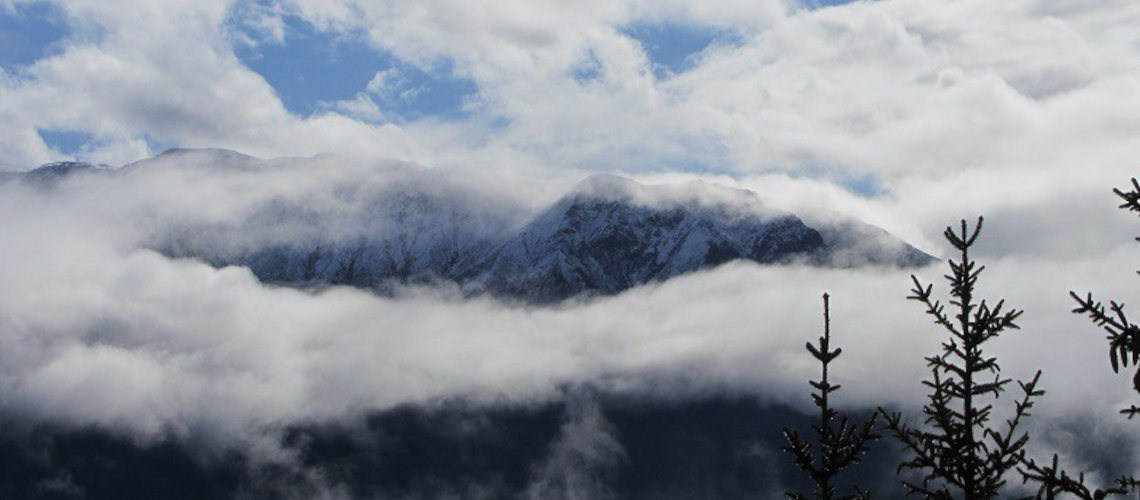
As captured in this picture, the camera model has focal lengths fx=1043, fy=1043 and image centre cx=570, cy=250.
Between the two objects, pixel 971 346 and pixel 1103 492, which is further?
pixel 971 346

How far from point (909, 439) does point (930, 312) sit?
262cm

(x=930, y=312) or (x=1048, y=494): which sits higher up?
(x=930, y=312)

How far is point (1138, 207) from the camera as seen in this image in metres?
16.6

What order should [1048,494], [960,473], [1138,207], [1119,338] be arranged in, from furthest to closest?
[960,473], [1048,494], [1138,207], [1119,338]

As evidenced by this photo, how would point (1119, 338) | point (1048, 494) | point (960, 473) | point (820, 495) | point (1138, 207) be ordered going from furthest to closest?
point (820, 495)
point (960, 473)
point (1048, 494)
point (1138, 207)
point (1119, 338)

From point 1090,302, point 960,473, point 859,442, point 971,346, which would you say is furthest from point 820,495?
point 1090,302

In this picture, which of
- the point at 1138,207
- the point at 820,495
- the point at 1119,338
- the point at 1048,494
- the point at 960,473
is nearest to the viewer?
the point at 1119,338

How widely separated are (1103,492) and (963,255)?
6.39 meters

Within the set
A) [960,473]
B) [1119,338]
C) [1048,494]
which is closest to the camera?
[1119,338]

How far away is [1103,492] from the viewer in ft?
53.6

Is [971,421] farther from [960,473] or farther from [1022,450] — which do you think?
[1022,450]

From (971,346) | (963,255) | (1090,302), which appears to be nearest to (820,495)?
(971,346)

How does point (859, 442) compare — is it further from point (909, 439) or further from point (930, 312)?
point (930, 312)

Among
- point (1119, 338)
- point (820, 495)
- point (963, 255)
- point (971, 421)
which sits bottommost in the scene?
point (820, 495)
